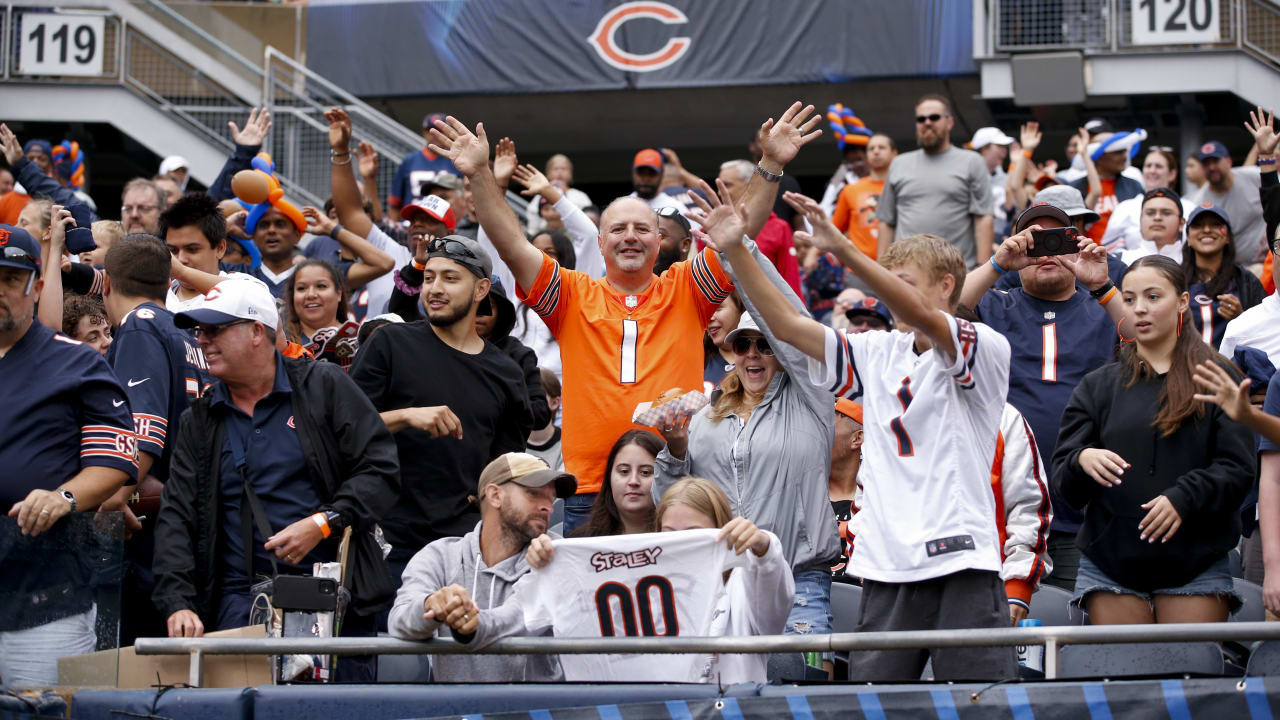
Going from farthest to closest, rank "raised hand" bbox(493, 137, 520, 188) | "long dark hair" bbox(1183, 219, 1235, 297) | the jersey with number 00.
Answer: "long dark hair" bbox(1183, 219, 1235, 297) → "raised hand" bbox(493, 137, 520, 188) → the jersey with number 00

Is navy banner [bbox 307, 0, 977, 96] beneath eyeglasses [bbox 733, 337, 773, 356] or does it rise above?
above

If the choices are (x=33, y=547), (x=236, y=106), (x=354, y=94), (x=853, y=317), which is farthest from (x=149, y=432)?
(x=354, y=94)

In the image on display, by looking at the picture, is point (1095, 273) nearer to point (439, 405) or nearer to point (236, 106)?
point (439, 405)

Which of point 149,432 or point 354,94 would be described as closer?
point 149,432

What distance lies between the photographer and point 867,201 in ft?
38.6

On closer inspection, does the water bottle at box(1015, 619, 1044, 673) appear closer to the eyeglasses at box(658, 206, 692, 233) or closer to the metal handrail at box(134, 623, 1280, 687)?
the metal handrail at box(134, 623, 1280, 687)

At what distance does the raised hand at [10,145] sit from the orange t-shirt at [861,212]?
5.81 m

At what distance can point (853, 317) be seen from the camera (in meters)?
8.12

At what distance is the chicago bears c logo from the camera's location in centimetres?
1636

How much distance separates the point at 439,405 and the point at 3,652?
2128 mm

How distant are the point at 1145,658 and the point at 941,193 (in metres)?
5.86

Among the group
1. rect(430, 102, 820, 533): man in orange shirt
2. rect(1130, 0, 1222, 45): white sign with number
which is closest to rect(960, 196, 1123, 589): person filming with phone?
rect(430, 102, 820, 533): man in orange shirt

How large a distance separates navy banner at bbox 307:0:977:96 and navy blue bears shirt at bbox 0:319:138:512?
1166 centimetres

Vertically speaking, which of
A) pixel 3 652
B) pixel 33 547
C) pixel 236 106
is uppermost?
pixel 236 106
